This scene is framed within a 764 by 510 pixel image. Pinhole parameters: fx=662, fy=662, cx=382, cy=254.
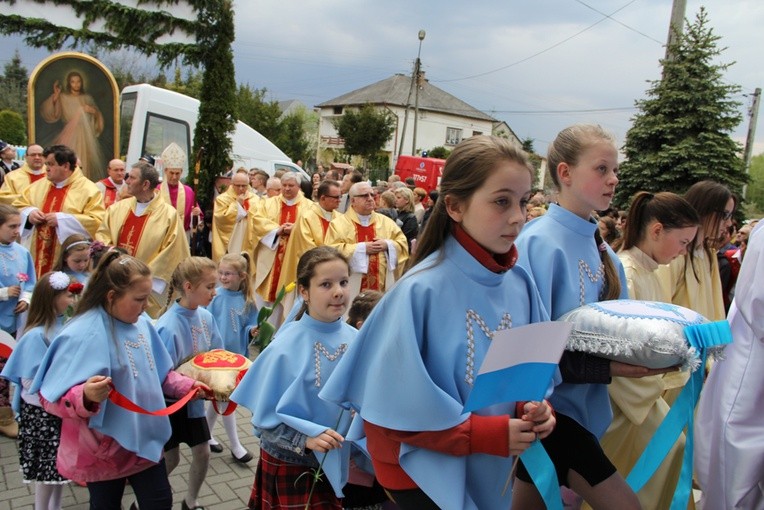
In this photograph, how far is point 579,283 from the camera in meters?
2.88

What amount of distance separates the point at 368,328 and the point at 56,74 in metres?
12.7

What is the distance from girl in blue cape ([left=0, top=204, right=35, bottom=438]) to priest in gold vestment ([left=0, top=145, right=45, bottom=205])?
93.3 inches

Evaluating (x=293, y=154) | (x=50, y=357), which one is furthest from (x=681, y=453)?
(x=293, y=154)

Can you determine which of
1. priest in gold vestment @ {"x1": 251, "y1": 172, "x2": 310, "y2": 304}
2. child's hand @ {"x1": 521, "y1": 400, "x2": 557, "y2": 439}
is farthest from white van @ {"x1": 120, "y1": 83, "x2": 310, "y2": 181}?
child's hand @ {"x1": 521, "y1": 400, "x2": 557, "y2": 439}

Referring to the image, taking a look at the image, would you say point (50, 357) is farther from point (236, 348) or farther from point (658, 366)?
point (658, 366)

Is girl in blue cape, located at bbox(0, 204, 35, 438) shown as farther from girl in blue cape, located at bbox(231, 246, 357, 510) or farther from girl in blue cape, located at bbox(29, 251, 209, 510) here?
girl in blue cape, located at bbox(231, 246, 357, 510)

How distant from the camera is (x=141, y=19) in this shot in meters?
10.0

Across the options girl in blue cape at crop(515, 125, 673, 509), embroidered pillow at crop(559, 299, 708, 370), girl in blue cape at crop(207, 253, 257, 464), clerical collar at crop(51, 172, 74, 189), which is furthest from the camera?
clerical collar at crop(51, 172, 74, 189)

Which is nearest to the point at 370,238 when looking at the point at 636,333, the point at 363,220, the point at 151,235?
the point at 363,220

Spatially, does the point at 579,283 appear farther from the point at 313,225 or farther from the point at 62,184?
the point at 62,184

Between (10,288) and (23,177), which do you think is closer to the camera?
(10,288)

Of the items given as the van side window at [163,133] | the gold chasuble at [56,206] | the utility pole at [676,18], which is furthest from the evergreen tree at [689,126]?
the gold chasuble at [56,206]

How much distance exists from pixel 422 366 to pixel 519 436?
1.17 feet

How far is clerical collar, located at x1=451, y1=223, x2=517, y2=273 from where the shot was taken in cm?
214
